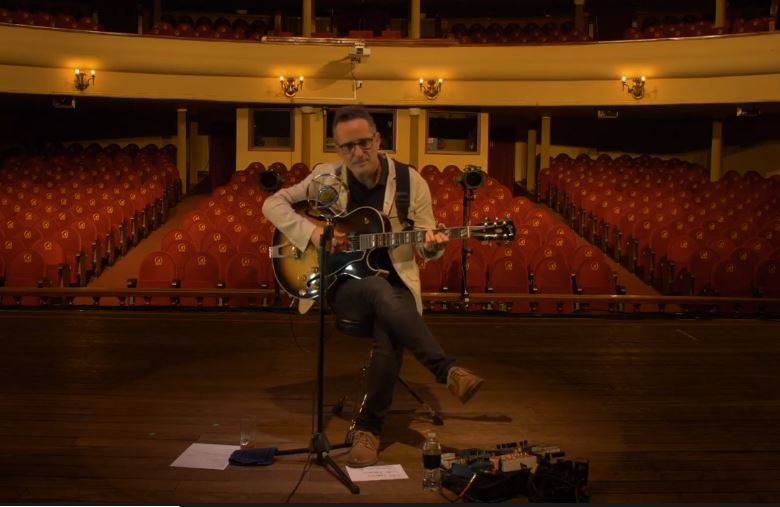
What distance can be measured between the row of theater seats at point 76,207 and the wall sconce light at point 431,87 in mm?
3689

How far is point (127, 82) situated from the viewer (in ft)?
38.6

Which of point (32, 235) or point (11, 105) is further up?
point (11, 105)

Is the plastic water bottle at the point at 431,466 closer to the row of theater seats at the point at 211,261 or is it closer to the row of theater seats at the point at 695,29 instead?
the row of theater seats at the point at 211,261

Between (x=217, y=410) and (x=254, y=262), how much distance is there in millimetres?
3175

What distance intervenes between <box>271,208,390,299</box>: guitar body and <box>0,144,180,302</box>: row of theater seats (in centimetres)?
391

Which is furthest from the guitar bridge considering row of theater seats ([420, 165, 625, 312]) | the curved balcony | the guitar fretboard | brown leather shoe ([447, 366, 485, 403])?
the curved balcony

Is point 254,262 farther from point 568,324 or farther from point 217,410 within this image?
point 217,410

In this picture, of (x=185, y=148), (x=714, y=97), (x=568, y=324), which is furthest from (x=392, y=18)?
(x=568, y=324)

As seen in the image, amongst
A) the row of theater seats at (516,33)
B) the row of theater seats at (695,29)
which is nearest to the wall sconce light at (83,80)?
the row of theater seats at (516,33)

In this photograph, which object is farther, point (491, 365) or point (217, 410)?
point (491, 365)

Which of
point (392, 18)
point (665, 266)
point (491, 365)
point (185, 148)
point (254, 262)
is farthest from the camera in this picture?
point (392, 18)

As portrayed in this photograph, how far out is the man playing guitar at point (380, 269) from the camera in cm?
272

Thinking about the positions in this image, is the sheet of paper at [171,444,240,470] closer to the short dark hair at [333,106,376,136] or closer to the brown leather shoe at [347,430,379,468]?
the brown leather shoe at [347,430,379,468]

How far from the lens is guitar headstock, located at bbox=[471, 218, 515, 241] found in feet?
9.23
